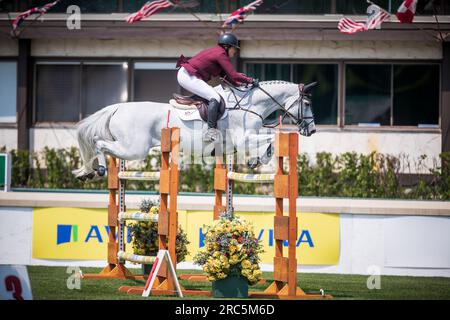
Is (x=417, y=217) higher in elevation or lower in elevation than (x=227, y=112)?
lower

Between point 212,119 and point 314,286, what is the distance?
2224 mm

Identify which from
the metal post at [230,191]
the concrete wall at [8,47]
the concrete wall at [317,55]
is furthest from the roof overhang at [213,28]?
the metal post at [230,191]

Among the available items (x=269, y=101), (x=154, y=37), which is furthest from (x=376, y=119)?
(x=269, y=101)

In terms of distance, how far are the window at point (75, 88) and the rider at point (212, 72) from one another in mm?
9388

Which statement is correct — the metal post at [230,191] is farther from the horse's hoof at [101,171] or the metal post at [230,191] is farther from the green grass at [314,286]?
the horse's hoof at [101,171]

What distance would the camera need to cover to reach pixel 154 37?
18281 mm

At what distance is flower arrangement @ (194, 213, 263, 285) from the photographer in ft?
27.4

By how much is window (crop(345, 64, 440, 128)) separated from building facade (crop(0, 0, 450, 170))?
21 mm

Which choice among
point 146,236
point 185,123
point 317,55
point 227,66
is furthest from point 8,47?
point 227,66

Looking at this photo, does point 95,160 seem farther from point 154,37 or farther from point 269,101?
point 154,37

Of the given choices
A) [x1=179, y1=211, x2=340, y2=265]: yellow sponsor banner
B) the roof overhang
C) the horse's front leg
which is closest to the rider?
the horse's front leg

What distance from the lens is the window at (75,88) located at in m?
19.3
